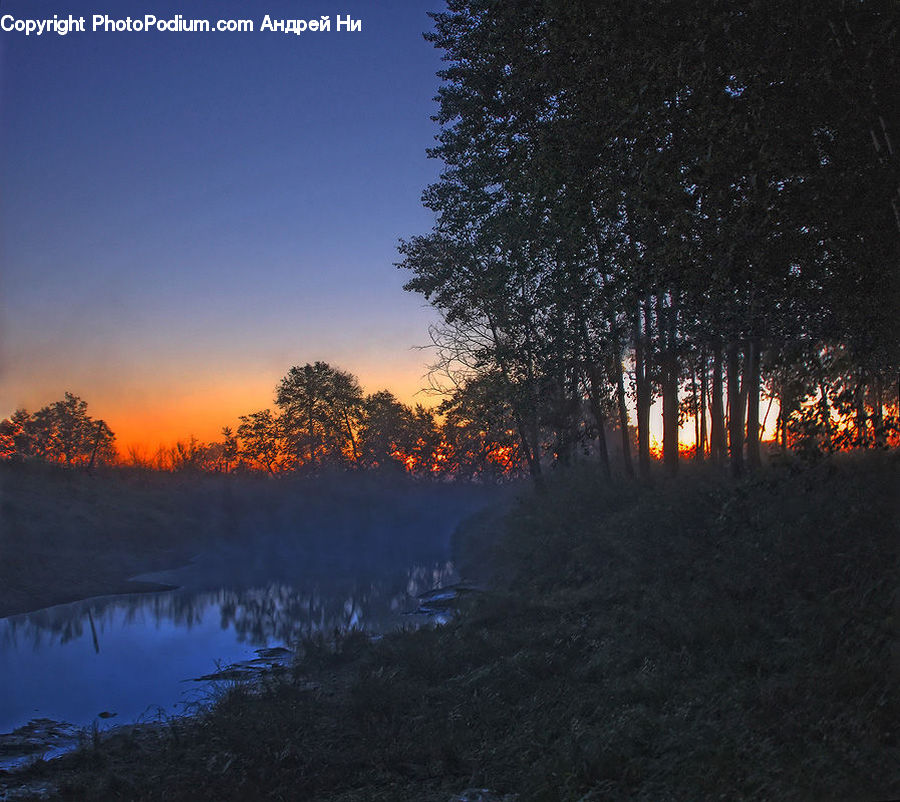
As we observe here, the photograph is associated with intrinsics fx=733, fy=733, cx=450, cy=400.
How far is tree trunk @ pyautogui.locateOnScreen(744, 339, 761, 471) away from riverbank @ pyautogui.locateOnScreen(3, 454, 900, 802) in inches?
192

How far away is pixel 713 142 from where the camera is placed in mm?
8477

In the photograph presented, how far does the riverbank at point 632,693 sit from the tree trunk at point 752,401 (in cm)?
489

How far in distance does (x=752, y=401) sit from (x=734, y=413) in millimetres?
4863

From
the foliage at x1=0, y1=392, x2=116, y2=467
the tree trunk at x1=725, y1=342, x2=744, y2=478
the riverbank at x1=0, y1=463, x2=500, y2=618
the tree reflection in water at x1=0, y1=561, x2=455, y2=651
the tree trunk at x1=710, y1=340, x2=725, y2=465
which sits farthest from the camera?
the foliage at x1=0, y1=392, x2=116, y2=467

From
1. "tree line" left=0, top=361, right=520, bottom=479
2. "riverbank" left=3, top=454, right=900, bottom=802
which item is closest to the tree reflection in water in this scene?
"riverbank" left=3, top=454, right=900, bottom=802

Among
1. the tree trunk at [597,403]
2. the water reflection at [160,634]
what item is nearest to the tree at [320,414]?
the water reflection at [160,634]

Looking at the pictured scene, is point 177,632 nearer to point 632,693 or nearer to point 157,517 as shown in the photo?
point 632,693

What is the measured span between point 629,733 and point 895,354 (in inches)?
264

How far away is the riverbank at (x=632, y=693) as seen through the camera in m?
7.40

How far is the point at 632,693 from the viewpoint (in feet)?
31.9

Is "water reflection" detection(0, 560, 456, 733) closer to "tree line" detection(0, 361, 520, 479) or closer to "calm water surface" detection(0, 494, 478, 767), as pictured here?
"calm water surface" detection(0, 494, 478, 767)

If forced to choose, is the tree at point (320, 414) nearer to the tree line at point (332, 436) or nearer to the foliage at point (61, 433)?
the tree line at point (332, 436)

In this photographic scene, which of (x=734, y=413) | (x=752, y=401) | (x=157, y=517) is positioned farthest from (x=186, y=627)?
(x=157, y=517)

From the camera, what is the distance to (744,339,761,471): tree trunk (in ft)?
69.1
